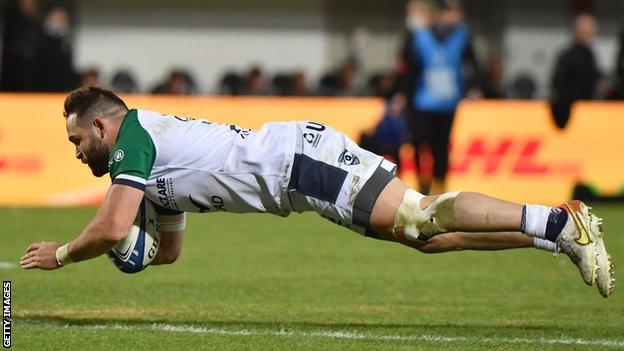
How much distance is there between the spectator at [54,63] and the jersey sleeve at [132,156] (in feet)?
43.5

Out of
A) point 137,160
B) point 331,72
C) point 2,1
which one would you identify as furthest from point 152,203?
point 2,1

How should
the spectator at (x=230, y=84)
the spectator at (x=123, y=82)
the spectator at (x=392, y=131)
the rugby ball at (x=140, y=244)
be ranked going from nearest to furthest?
the rugby ball at (x=140, y=244) → the spectator at (x=392, y=131) → the spectator at (x=123, y=82) → the spectator at (x=230, y=84)

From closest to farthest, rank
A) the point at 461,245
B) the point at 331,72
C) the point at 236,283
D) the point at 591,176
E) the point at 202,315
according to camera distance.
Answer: the point at 461,245
the point at 202,315
the point at 236,283
the point at 591,176
the point at 331,72

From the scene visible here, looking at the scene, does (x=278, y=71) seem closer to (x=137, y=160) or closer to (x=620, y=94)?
(x=620, y=94)

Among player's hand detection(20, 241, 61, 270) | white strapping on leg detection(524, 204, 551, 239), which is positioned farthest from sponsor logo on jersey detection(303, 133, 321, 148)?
player's hand detection(20, 241, 61, 270)

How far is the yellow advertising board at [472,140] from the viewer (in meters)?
17.6

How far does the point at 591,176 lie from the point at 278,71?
9125 millimetres

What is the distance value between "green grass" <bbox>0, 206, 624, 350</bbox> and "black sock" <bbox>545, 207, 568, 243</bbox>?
603 mm

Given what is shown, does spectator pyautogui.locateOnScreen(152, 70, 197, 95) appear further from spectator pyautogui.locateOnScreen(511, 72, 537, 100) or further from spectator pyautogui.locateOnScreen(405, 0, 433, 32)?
Answer: spectator pyautogui.locateOnScreen(511, 72, 537, 100)

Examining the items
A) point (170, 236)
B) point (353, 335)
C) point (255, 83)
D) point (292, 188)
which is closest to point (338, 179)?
point (292, 188)

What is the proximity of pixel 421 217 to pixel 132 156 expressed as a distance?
1637mm

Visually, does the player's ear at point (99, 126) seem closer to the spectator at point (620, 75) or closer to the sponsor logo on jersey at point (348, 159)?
the sponsor logo on jersey at point (348, 159)

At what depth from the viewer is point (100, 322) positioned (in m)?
8.17

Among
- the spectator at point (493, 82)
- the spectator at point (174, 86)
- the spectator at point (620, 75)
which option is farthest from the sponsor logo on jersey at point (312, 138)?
the spectator at point (493, 82)
